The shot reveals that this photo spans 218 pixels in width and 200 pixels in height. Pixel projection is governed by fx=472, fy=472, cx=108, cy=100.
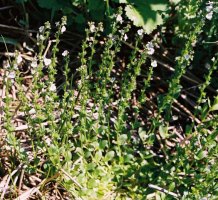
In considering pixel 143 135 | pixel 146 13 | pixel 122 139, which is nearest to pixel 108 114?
pixel 122 139

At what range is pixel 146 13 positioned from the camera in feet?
9.53

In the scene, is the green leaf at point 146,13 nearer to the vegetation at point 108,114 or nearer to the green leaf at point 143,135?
the vegetation at point 108,114

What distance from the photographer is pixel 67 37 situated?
3.22 metres

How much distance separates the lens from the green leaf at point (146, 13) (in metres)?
2.86

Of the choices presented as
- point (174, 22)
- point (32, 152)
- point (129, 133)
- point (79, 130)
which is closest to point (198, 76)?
point (174, 22)

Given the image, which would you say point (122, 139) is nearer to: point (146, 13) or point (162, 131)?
point (162, 131)

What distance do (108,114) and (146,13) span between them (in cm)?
72

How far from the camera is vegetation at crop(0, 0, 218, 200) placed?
2.38 metres

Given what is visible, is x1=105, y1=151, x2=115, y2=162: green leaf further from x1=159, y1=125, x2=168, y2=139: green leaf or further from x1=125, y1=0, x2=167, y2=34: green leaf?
x1=125, y1=0, x2=167, y2=34: green leaf

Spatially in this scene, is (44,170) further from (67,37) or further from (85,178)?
(67,37)

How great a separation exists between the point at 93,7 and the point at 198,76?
878 mm

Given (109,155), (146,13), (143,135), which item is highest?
(146,13)

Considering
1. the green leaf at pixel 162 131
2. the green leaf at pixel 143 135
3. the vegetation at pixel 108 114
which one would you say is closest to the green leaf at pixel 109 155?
the vegetation at pixel 108 114

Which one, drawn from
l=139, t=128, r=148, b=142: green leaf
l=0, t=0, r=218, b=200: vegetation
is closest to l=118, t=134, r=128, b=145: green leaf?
l=0, t=0, r=218, b=200: vegetation
